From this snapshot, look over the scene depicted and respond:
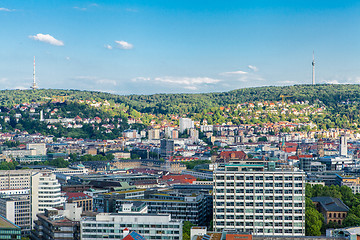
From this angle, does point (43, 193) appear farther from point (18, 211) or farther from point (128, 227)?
point (128, 227)

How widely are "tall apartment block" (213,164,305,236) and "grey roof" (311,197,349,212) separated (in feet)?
60.1

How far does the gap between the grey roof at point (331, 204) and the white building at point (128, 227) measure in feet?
88.9

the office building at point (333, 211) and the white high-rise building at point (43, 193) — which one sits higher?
the white high-rise building at point (43, 193)

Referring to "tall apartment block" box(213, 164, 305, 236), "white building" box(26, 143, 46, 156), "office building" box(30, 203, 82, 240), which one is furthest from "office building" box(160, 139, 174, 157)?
"tall apartment block" box(213, 164, 305, 236)

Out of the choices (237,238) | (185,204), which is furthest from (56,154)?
(237,238)

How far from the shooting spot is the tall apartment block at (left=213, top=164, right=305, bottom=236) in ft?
177

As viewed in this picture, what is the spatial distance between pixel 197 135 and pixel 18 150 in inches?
2394

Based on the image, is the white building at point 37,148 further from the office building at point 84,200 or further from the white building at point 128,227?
the white building at point 128,227

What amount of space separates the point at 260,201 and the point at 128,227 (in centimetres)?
1157

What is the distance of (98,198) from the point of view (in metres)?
75.9

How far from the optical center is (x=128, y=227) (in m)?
49.4

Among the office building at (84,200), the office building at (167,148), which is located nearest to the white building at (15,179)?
the office building at (84,200)

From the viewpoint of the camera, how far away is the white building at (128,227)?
4950 cm

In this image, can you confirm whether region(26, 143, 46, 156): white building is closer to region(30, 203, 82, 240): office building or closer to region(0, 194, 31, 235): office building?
region(0, 194, 31, 235): office building
